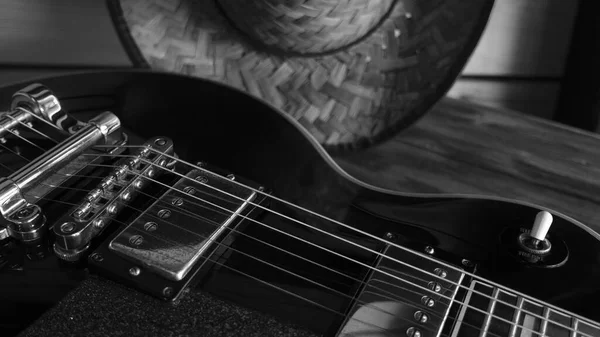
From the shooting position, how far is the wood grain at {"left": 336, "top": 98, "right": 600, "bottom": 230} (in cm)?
65

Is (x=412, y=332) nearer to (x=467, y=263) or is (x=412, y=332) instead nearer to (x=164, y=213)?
(x=467, y=263)

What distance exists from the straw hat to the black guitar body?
0.15 m

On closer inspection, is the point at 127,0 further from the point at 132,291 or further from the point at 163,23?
the point at 132,291

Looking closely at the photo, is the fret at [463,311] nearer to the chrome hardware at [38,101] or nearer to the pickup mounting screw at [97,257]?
the pickup mounting screw at [97,257]

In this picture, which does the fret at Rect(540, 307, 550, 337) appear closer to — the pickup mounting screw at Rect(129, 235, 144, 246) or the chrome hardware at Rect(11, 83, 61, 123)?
the pickup mounting screw at Rect(129, 235, 144, 246)

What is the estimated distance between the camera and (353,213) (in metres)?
0.47

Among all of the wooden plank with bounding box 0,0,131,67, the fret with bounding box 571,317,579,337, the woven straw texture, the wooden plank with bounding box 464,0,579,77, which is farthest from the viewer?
the wooden plank with bounding box 464,0,579,77

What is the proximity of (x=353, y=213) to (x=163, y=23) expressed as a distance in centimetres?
36

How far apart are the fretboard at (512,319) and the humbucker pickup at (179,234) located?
199mm

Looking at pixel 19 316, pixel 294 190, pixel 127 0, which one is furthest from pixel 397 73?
pixel 19 316

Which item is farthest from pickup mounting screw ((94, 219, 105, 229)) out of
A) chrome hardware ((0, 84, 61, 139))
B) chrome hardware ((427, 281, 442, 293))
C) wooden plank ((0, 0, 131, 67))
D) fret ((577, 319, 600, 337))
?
wooden plank ((0, 0, 131, 67))

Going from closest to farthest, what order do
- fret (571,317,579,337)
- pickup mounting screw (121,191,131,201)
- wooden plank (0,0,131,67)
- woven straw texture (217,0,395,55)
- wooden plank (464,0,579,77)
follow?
fret (571,317,579,337), pickup mounting screw (121,191,131,201), woven straw texture (217,0,395,55), wooden plank (0,0,131,67), wooden plank (464,0,579,77)

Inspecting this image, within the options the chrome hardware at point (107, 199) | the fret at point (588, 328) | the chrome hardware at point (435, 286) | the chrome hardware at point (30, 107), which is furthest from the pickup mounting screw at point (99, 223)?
the fret at point (588, 328)

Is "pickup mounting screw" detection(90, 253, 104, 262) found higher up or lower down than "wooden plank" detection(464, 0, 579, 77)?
lower down
